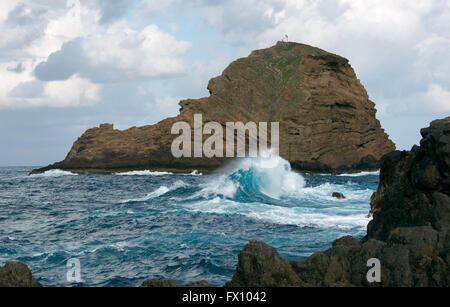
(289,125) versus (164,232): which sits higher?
(289,125)

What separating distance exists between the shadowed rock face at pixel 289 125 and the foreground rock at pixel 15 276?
65.2 m

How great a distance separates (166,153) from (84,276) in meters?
65.3

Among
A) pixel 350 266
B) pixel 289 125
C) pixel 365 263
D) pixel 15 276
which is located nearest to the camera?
pixel 15 276

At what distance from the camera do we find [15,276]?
6.76 meters

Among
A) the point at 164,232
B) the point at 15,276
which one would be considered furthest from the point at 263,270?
the point at 164,232

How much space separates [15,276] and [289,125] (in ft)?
238

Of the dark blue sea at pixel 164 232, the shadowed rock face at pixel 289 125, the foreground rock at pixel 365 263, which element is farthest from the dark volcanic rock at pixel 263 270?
the shadowed rock face at pixel 289 125

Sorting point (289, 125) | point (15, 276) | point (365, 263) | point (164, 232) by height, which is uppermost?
point (289, 125)

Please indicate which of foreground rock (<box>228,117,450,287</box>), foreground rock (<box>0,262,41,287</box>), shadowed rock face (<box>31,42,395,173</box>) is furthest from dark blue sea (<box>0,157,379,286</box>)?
shadowed rock face (<box>31,42,395,173</box>)

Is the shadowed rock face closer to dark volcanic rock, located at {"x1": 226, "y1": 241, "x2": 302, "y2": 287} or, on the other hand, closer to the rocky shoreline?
the rocky shoreline

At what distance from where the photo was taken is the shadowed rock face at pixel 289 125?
248 ft

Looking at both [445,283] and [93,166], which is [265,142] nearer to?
[93,166]

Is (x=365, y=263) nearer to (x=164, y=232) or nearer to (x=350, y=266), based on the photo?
(x=350, y=266)
